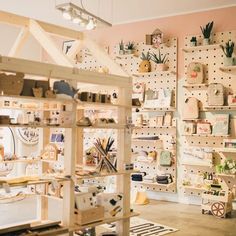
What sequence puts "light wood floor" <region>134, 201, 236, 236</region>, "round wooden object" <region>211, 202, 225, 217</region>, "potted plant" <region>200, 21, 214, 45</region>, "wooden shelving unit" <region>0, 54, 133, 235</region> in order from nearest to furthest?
"wooden shelving unit" <region>0, 54, 133, 235</region> → "light wood floor" <region>134, 201, 236, 236</region> → "round wooden object" <region>211, 202, 225, 217</region> → "potted plant" <region>200, 21, 214, 45</region>

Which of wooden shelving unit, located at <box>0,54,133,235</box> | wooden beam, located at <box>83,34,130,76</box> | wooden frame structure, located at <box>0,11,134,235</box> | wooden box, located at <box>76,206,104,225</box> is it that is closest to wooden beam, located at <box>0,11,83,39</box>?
wooden frame structure, located at <box>0,11,134,235</box>

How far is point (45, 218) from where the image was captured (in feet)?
16.4

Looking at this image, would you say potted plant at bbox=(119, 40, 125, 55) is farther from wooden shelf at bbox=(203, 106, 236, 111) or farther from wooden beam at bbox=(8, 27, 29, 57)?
wooden beam at bbox=(8, 27, 29, 57)

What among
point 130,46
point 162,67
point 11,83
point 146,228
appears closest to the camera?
point 11,83

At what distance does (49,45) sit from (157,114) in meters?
3.13

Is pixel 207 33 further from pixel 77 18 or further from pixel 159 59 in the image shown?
pixel 77 18

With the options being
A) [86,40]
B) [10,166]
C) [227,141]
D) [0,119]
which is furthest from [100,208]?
[10,166]

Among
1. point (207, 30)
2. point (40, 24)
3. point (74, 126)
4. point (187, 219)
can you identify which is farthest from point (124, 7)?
point (187, 219)

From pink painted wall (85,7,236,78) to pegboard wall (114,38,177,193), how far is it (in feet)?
0.46

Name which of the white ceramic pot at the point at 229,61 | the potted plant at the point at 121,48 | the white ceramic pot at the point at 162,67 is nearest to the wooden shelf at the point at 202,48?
the white ceramic pot at the point at 229,61

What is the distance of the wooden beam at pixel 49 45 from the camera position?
390 cm

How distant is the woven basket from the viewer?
325cm

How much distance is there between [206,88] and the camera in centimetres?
623

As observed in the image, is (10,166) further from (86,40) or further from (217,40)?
(217,40)
